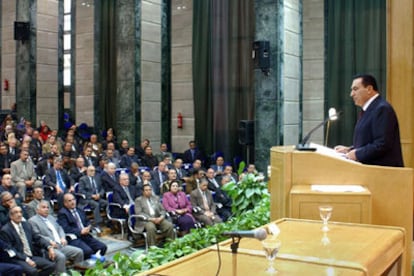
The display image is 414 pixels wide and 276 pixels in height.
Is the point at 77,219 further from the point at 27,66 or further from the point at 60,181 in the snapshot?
the point at 27,66

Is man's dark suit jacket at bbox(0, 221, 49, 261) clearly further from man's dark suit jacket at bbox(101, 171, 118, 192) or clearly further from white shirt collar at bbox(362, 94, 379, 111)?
white shirt collar at bbox(362, 94, 379, 111)

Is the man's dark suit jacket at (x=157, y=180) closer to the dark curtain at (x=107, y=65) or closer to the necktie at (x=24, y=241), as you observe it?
the necktie at (x=24, y=241)

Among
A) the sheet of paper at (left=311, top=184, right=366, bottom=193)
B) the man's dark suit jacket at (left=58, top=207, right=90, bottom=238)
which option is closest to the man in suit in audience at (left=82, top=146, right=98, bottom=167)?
the man's dark suit jacket at (left=58, top=207, right=90, bottom=238)

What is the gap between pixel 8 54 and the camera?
18.4 meters

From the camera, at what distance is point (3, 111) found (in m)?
17.3

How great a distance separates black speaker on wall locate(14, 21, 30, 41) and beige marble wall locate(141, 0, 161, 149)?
3.79 meters

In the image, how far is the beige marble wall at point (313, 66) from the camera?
12.8m

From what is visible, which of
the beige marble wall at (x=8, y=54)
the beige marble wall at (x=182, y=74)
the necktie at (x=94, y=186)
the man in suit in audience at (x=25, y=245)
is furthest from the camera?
the beige marble wall at (x=8, y=54)

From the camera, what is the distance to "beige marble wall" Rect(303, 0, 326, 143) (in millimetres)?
12750

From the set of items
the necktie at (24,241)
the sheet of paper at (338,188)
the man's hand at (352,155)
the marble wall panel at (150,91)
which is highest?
the marble wall panel at (150,91)

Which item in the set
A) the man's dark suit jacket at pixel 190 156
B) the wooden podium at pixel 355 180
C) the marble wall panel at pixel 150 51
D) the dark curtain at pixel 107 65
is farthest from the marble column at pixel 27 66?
the wooden podium at pixel 355 180

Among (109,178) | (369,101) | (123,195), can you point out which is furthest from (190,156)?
(369,101)

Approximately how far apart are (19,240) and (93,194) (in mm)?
2747

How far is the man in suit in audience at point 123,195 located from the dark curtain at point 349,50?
16.6ft
